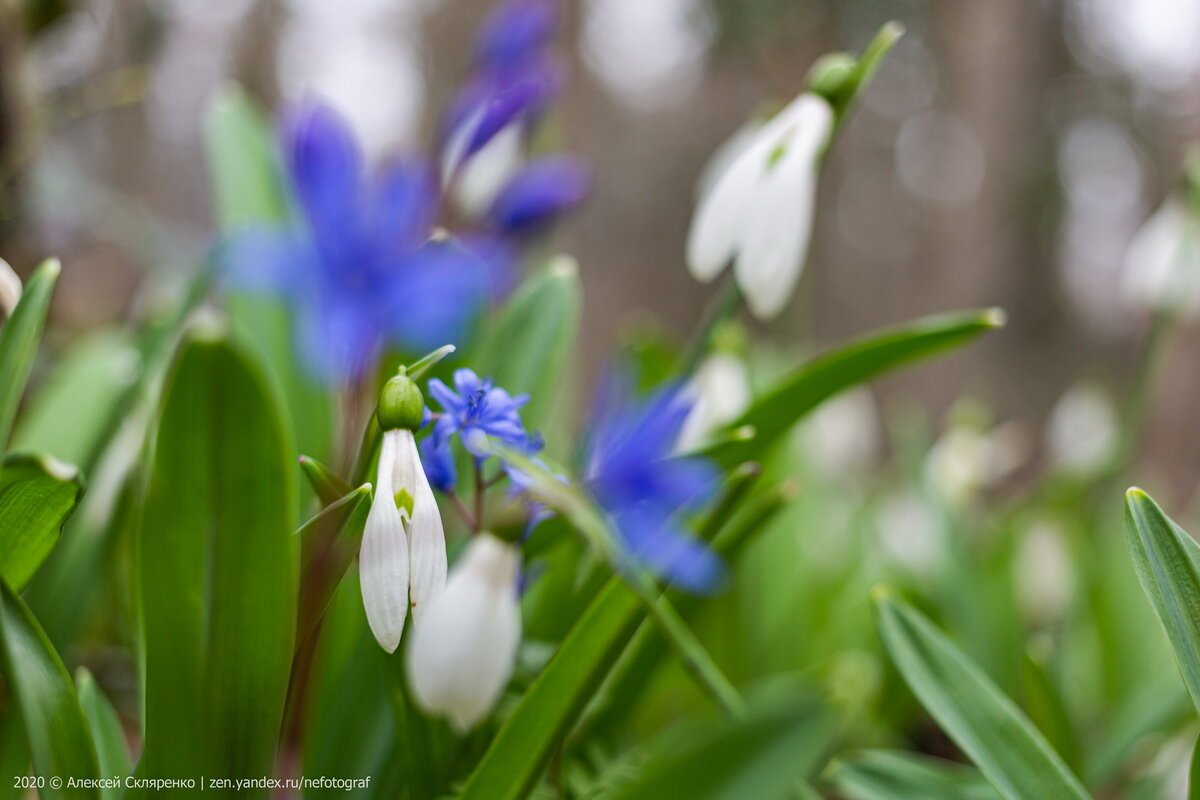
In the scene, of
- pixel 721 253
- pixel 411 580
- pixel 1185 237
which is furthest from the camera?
pixel 1185 237

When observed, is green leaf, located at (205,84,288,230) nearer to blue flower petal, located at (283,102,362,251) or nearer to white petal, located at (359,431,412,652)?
blue flower petal, located at (283,102,362,251)

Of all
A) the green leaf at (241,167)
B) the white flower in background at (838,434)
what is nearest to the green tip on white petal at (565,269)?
the green leaf at (241,167)

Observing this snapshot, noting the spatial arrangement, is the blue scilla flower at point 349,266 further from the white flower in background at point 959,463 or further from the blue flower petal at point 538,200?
the white flower in background at point 959,463

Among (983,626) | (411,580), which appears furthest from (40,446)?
(983,626)

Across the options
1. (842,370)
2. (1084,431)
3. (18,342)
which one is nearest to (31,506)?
(18,342)

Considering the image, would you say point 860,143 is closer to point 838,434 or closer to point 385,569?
point 838,434

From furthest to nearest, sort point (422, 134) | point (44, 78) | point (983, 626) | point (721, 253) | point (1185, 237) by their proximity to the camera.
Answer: point (422, 134) < point (44, 78) < point (983, 626) < point (1185, 237) < point (721, 253)

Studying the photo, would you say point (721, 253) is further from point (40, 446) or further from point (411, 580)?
point (40, 446)
